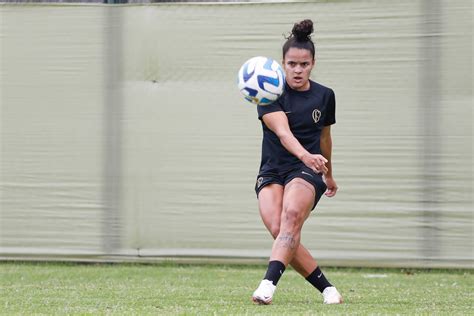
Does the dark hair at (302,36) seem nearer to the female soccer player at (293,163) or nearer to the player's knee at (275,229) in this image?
the female soccer player at (293,163)

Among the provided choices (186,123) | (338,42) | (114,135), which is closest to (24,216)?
(114,135)

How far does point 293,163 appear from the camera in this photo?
6328 millimetres

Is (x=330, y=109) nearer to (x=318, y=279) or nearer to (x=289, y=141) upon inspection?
(x=289, y=141)

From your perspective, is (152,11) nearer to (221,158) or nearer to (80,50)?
(80,50)

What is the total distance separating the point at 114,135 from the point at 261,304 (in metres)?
4.16

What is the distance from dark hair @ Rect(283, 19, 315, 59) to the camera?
6262mm

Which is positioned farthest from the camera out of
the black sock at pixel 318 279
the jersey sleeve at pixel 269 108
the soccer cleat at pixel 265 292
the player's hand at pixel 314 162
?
the black sock at pixel 318 279

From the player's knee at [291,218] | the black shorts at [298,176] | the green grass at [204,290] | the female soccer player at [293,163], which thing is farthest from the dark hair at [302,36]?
the green grass at [204,290]

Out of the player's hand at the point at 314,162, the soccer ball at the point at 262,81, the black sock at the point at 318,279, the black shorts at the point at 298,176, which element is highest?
the soccer ball at the point at 262,81

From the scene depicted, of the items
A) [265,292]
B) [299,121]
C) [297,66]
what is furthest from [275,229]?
[297,66]

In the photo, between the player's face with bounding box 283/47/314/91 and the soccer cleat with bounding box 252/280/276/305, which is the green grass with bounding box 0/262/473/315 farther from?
the player's face with bounding box 283/47/314/91

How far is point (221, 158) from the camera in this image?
979cm

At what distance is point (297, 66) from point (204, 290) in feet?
7.76

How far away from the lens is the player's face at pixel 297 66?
20.6 ft
